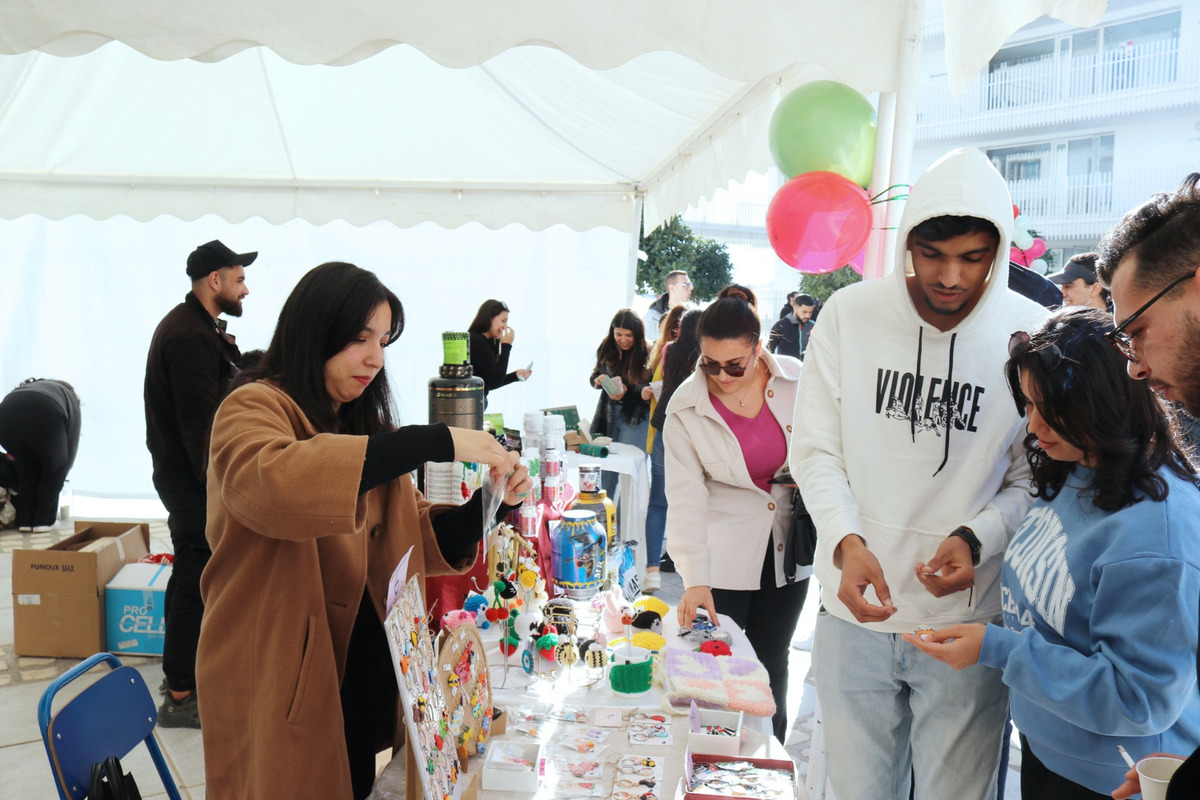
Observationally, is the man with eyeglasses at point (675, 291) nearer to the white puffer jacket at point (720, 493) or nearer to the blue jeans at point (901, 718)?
the white puffer jacket at point (720, 493)

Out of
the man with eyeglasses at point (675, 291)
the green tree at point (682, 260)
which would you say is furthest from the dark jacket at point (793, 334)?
the green tree at point (682, 260)

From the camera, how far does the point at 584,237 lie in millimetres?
6258

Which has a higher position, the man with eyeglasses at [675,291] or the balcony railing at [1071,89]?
the balcony railing at [1071,89]

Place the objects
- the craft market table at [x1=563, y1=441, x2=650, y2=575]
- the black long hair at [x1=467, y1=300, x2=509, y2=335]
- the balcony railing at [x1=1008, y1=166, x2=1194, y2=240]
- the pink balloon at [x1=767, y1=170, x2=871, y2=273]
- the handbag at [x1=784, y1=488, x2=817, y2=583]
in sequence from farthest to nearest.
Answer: the balcony railing at [x1=1008, y1=166, x2=1194, y2=240] < the black long hair at [x1=467, y1=300, x2=509, y2=335] < the craft market table at [x1=563, y1=441, x2=650, y2=575] < the pink balloon at [x1=767, y1=170, x2=871, y2=273] < the handbag at [x1=784, y1=488, x2=817, y2=583]

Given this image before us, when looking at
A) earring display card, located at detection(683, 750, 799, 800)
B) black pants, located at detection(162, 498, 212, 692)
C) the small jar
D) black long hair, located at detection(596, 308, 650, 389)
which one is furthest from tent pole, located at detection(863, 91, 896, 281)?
black long hair, located at detection(596, 308, 650, 389)

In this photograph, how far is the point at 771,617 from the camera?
2303mm

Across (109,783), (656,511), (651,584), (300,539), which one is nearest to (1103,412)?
(300,539)

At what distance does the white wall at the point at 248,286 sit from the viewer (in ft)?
20.1

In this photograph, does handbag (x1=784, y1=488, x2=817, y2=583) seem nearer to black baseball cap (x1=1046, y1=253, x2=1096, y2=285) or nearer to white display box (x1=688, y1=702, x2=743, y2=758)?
white display box (x1=688, y1=702, x2=743, y2=758)

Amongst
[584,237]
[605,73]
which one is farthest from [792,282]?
[605,73]

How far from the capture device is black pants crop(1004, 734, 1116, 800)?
125 cm

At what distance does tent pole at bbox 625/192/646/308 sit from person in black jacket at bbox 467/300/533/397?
1.14 m

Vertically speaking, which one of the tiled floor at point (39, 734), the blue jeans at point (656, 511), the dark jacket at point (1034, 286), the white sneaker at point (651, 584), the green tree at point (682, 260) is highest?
the green tree at point (682, 260)

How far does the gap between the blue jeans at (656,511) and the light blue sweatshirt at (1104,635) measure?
3442 mm
